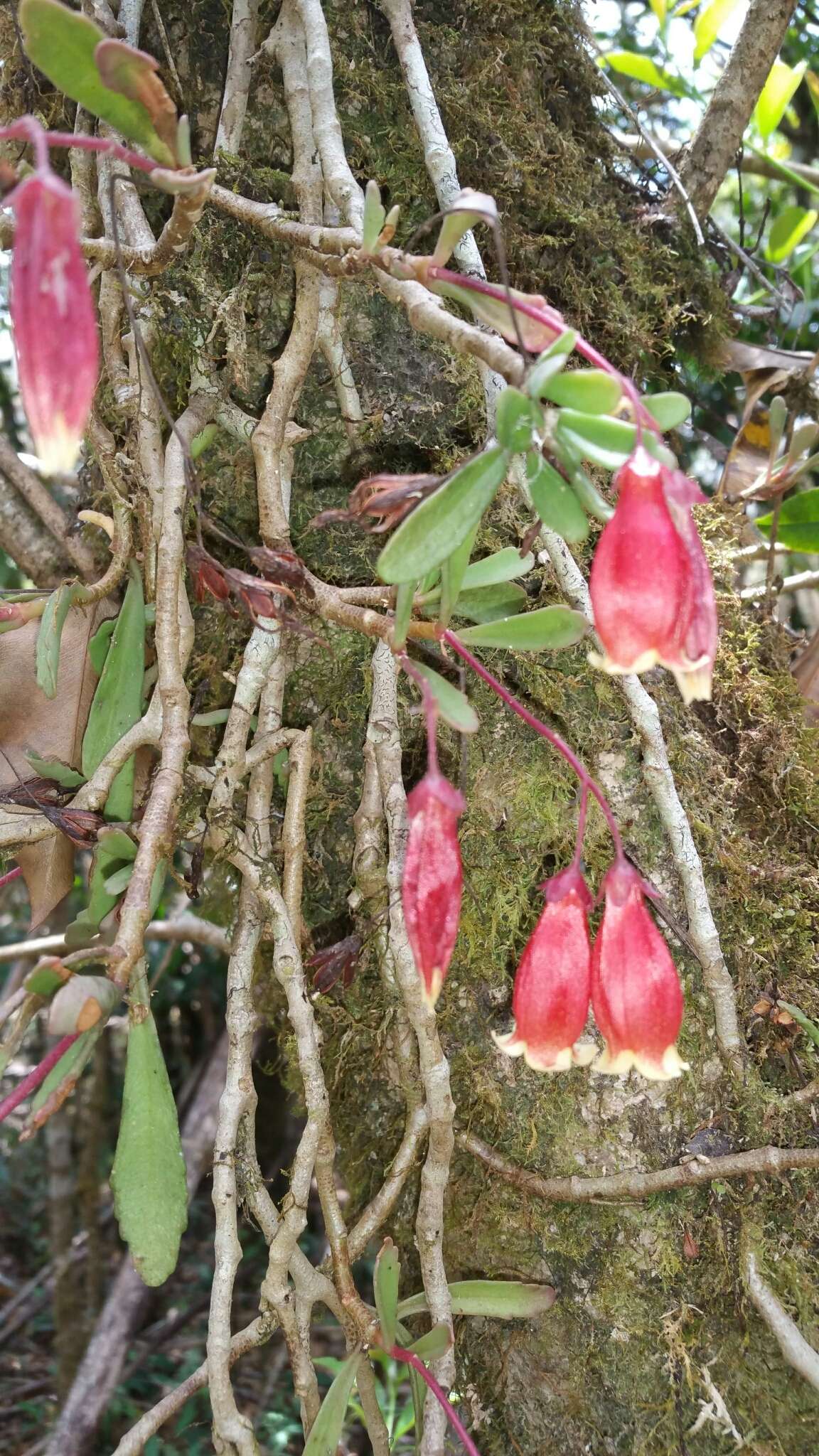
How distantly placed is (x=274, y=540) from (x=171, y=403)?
284 millimetres

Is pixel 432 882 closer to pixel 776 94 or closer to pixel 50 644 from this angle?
pixel 50 644

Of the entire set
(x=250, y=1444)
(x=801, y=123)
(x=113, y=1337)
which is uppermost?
(x=801, y=123)

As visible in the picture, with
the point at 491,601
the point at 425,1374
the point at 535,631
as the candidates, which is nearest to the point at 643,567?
the point at 535,631

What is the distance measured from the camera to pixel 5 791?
1148 mm

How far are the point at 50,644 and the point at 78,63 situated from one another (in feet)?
1.78

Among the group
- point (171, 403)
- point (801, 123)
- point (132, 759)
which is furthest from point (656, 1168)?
point (801, 123)

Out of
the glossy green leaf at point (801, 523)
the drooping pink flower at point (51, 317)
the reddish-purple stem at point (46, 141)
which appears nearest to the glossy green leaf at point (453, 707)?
the drooping pink flower at point (51, 317)

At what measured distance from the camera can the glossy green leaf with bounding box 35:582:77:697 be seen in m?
1.10

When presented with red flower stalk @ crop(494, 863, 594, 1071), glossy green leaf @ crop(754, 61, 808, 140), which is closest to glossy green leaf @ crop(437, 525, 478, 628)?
red flower stalk @ crop(494, 863, 594, 1071)

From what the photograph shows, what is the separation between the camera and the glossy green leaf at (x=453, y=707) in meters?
0.78

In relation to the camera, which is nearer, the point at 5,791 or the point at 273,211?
the point at 273,211

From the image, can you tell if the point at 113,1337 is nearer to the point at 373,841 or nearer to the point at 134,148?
the point at 373,841

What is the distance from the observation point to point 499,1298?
102cm

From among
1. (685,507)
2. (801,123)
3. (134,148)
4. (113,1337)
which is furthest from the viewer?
(801,123)
